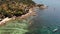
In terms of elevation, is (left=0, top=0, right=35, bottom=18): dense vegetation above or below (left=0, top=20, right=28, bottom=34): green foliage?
above

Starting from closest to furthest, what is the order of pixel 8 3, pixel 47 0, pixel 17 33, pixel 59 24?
pixel 17 33 < pixel 59 24 < pixel 8 3 < pixel 47 0

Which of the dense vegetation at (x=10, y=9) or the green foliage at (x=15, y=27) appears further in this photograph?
the dense vegetation at (x=10, y=9)

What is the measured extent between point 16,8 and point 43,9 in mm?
25187

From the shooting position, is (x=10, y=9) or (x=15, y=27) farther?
(x=10, y=9)

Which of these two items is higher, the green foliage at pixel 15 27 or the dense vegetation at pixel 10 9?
the dense vegetation at pixel 10 9

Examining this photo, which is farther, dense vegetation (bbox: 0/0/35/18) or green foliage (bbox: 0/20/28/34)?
dense vegetation (bbox: 0/0/35/18)

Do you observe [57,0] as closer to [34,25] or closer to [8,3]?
[8,3]

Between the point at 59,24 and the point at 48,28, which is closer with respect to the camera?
the point at 48,28


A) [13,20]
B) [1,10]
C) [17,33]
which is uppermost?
[1,10]

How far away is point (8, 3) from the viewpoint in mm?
85250

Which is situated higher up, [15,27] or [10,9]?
[10,9]

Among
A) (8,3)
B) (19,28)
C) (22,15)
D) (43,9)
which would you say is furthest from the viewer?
(43,9)

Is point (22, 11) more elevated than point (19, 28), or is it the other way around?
point (22, 11)

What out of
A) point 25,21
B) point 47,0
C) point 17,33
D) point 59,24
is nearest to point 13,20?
point 25,21
